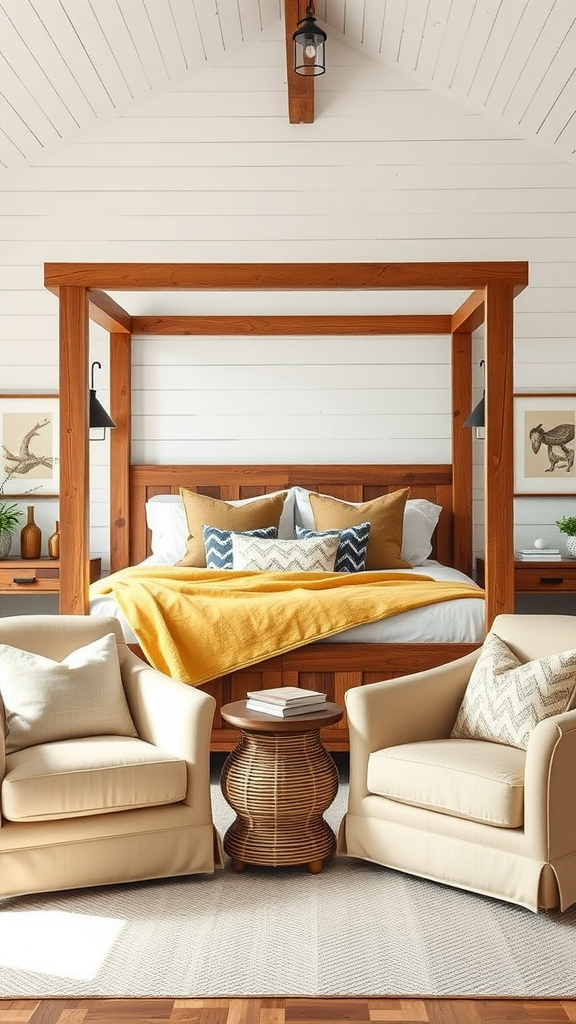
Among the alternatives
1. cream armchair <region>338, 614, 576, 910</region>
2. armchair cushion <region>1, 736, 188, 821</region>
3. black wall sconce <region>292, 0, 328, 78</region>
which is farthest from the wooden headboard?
armchair cushion <region>1, 736, 188, 821</region>

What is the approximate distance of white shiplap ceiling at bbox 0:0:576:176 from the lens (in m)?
4.72

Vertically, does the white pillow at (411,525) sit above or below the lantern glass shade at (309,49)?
below

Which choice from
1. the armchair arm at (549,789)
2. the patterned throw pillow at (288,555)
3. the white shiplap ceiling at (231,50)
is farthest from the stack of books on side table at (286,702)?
the white shiplap ceiling at (231,50)

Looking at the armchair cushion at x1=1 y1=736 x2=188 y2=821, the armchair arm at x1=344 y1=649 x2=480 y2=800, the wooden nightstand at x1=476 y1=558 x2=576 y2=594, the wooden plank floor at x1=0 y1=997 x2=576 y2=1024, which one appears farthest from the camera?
the wooden nightstand at x1=476 y1=558 x2=576 y2=594

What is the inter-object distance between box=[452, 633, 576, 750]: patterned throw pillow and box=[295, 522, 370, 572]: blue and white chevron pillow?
1664mm

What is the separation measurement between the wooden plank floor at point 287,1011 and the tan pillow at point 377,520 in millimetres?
2977

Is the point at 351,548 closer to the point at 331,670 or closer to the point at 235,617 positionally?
the point at 331,670

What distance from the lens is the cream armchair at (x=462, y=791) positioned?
107 inches

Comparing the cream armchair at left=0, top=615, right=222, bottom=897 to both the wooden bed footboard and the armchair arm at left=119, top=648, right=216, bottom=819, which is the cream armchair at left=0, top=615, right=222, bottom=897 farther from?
the wooden bed footboard

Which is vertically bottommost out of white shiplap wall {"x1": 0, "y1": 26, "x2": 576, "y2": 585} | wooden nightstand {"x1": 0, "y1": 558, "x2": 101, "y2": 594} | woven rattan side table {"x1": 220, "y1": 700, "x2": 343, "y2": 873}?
woven rattan side table {"x1": 220, "y1": 700, "x2": 343, "y2": 873}

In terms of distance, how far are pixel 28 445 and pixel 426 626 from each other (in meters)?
2.80

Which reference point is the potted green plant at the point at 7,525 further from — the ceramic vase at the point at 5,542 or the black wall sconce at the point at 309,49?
the black wall sconce at the point at 309,49

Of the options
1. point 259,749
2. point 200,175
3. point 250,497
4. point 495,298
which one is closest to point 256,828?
point 259,749

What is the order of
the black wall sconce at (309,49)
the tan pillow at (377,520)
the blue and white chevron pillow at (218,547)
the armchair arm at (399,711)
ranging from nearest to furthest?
the armchair arm at (399,711)
the black wall sconce at (309,49)
the blue and white chevron pillow at (218,547)
the tan pillow at (377,520)
